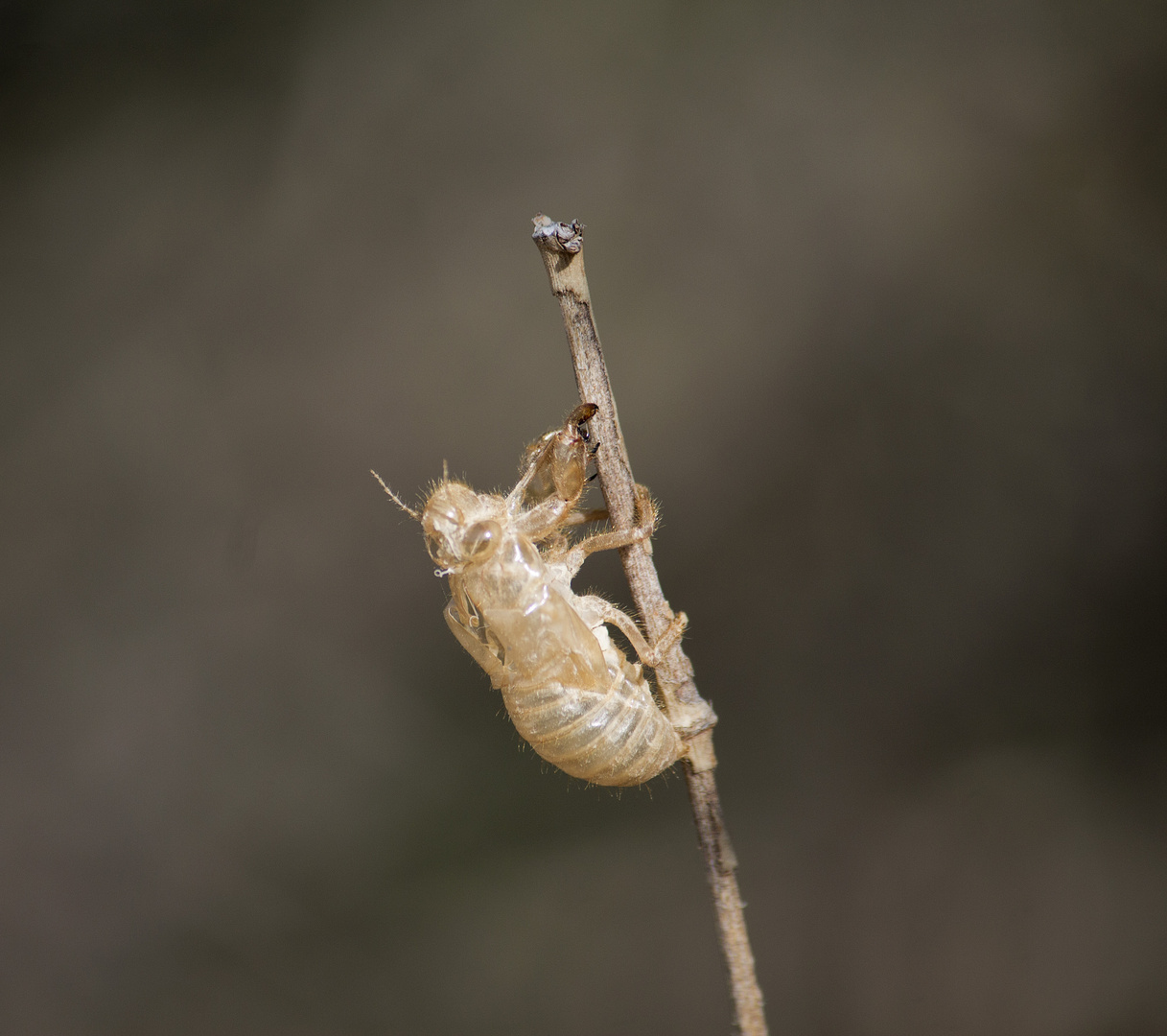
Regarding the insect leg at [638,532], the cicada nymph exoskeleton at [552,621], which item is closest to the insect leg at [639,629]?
the cicada nymph exoskeleton at [552,621]

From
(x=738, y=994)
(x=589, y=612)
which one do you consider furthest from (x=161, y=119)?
(x=738, y=994)

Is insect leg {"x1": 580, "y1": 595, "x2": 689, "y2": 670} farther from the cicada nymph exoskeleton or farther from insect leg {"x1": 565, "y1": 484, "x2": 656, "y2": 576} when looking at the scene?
insect leg {"x1": 565, "y1": 484, "x2": 656, "y2": 576}

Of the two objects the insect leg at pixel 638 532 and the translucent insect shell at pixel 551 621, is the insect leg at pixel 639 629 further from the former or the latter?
the insect leg at pixel 638 532

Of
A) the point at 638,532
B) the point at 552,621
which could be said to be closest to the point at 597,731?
the point at 552,621

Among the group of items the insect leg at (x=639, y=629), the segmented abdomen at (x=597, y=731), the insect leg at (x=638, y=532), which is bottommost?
the segmented abdomen at (x=597, y=731)

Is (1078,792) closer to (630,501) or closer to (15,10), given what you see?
(630,501)

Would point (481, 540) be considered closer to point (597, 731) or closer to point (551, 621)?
point (551, 621)

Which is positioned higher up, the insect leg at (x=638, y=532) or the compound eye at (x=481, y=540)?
the compound eye at (x=481, y=540)

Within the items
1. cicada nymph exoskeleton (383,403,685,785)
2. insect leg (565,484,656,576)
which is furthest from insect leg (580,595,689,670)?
insect leg (565,484,656,576)
